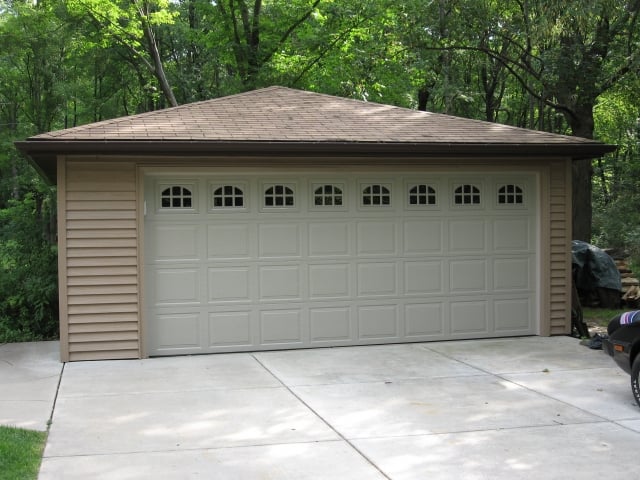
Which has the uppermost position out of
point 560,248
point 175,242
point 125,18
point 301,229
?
point 125,18

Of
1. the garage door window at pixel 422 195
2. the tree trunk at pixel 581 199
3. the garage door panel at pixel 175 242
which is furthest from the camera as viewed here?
the tree trunk at pixel 581 199

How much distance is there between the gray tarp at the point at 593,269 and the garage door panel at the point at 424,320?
4.47 m

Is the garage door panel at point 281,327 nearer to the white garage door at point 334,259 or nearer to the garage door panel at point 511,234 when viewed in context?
the white garage door at point 334,259

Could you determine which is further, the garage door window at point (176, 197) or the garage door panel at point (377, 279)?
the garage door panel at point (377, 279)

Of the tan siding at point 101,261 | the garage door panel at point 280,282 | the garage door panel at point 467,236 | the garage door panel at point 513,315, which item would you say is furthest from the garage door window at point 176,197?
the garage door panel at point 513,315

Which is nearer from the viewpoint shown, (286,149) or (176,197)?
(286,149)

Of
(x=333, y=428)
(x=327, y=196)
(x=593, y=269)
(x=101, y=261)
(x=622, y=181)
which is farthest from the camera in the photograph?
(x=622, y=181)

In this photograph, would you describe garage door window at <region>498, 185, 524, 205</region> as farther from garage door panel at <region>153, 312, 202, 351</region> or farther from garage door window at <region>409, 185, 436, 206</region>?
garage door panel at <region>153, 312, 202, 351</region>

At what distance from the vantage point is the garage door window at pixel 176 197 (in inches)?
384

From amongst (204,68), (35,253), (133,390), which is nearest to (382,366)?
(133,390)

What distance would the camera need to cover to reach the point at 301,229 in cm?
1014

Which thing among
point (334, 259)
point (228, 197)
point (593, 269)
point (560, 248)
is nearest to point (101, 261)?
point (228, 197)

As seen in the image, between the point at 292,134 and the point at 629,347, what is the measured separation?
4.94 metres

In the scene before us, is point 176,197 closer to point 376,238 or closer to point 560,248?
point 376,238
